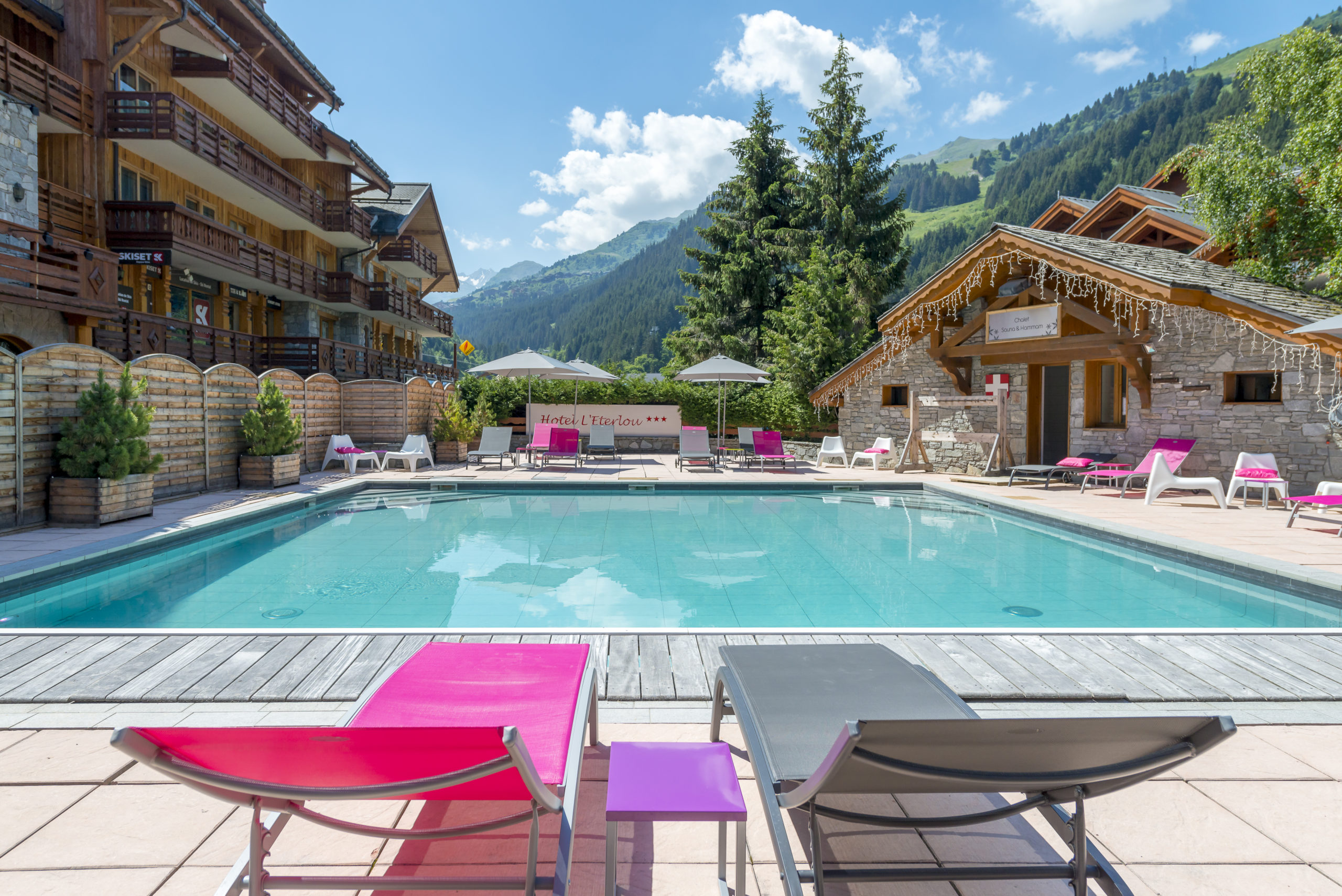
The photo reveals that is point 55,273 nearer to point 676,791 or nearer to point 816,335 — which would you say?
point 676,791

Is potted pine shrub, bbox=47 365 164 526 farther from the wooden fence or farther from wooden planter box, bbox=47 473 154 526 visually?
the wooden fence

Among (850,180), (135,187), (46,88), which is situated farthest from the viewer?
(850,180)

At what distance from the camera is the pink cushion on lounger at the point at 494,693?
2010mm

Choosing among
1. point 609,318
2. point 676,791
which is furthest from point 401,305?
point 609,318

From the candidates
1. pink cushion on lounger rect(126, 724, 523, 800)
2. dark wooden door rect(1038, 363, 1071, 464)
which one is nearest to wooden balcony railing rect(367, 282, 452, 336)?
dark wooden door rect(1038, 363, 1071, 464)

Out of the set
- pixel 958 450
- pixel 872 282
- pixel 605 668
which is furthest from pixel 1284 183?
pixel 605 668

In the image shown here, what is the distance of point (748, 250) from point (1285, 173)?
48.7 feet

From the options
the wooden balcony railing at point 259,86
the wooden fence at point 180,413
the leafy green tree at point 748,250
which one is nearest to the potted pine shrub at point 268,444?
the wooden fence at point 180,413

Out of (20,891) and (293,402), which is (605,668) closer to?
(20,891)

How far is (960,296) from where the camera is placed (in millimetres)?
13648

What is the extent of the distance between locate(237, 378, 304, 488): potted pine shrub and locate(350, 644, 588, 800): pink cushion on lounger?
9.30 meters

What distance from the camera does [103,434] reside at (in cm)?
734

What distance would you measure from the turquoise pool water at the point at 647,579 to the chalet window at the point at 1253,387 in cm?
436

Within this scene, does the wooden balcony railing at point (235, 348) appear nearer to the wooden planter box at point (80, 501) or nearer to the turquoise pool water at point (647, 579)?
the wooden planter box at point (80, 501)
